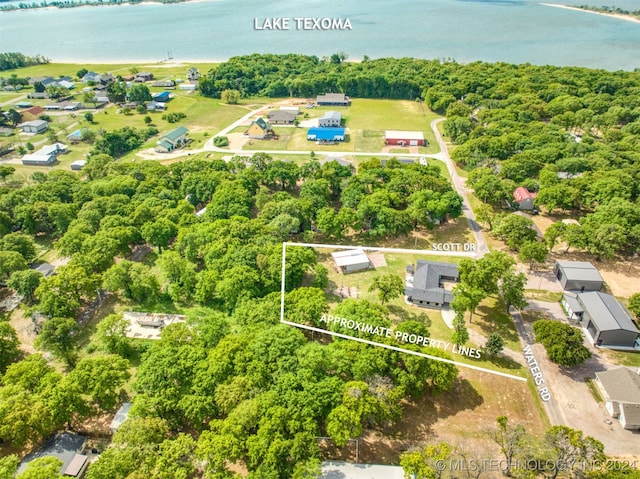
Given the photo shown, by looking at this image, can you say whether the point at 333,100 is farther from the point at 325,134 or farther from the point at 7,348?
the point at 7,348

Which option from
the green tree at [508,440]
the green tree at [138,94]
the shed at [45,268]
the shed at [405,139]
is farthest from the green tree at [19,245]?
the green tree at [138,94]

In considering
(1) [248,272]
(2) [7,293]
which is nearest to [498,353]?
(1) [248,272]

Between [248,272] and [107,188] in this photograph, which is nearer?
[248,272]

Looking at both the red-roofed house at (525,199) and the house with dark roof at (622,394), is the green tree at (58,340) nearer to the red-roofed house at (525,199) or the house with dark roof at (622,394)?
the house with dark roof at (622,394)

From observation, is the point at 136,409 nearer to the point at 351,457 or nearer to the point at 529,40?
the point at 351,457

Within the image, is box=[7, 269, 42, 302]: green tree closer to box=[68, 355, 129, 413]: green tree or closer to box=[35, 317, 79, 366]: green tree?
box=[35, 317, 79, 366]: green tree

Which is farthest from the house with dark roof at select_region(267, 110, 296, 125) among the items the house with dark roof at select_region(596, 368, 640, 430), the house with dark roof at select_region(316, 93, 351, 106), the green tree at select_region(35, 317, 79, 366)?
the house with dark roof at select_region(596, 368, 640, 430)

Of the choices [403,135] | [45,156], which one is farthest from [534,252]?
[45,156]
